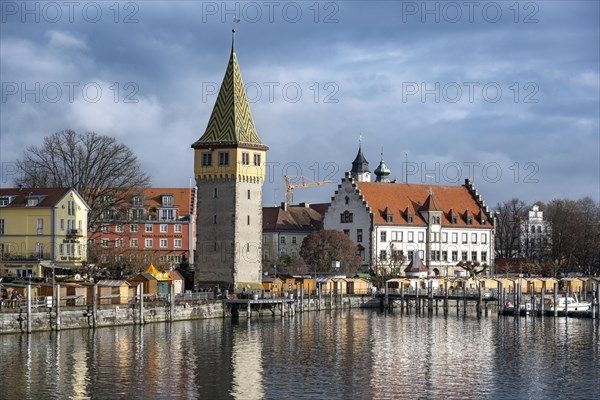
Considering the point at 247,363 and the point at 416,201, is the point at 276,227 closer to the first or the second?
the point at 416,201

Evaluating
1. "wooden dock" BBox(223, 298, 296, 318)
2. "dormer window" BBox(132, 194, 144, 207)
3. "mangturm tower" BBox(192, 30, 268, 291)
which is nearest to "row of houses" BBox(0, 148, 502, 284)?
"dormer window" BBox(132, 194, 144, 207)

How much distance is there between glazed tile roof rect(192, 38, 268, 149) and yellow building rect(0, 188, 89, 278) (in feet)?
42.2

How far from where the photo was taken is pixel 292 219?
14062 centimetres

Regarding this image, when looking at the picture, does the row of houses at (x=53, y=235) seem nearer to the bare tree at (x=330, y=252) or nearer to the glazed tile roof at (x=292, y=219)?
the bare tree at (x=330, y=252)

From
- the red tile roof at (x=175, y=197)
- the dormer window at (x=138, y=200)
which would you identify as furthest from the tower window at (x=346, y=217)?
the dormer window at (x=138, y=200)

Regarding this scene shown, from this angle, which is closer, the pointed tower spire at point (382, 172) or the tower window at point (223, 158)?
the tower window at point (223, 158)

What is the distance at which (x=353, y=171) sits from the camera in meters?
174

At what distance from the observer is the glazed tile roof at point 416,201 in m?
125

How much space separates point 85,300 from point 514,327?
32.5 metres

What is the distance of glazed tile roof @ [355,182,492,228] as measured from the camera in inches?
4929

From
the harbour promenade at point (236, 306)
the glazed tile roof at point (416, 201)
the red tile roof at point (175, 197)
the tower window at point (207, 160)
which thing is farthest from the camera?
the glazed tile roof at point (416, 201)

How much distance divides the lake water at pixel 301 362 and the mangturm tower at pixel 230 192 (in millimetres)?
10278

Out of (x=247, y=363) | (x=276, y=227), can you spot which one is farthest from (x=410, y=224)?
(x=247, y=363)

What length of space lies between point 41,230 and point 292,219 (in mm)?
52479
